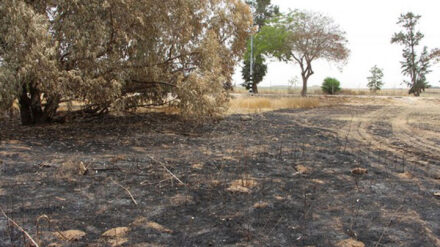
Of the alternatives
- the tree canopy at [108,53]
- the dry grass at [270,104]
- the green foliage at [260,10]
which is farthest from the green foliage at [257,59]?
the tree canopy at [108,53]

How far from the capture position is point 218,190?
364 centimetres

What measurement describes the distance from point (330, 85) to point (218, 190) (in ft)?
90.8

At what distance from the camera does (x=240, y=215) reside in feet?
9.89

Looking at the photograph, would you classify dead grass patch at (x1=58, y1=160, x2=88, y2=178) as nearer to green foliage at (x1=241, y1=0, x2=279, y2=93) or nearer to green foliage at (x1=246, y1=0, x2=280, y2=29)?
green foliage at (x1=241, y1=0, x2=279, y2=93)

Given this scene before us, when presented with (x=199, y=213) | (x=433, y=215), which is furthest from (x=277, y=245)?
(x=433, y=215)

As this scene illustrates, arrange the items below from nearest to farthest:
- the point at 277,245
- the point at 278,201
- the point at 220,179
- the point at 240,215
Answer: the point at 277,245 < the point at 240,215 < the point at 278,201 < the point at 220,179

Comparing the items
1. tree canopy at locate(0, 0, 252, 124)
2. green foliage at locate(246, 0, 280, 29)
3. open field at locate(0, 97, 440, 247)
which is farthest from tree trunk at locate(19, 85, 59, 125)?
green foliage at locate(246, 0, 280, 29)

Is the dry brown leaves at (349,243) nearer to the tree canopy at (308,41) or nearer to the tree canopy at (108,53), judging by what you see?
the tree canopy at (108,53)

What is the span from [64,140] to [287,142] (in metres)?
3.80

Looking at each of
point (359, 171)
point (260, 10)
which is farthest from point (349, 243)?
point (260, 10)

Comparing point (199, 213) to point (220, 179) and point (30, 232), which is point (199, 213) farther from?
point (30, 232)

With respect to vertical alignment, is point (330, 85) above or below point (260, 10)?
below

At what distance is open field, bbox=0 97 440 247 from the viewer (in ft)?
8.69

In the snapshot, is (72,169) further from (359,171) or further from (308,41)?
(308,41)
